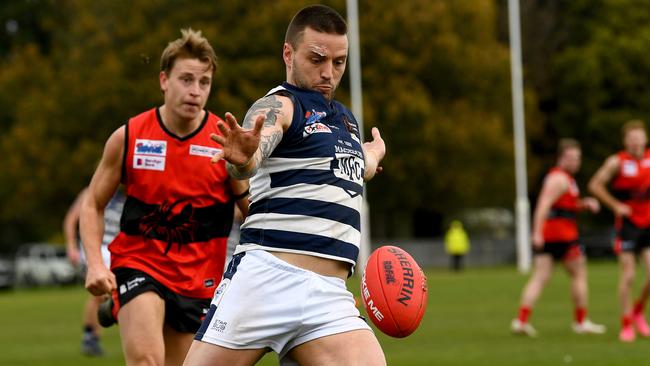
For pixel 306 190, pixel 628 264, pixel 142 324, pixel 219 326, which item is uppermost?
pixel 306 190

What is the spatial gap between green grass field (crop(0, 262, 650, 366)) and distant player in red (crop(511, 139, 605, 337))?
33cm

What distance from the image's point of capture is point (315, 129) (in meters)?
5.89

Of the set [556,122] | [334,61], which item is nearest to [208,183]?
[334,61]

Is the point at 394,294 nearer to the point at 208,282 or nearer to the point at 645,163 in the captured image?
the point at 208,282

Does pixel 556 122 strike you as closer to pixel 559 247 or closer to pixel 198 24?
pixel 198 24

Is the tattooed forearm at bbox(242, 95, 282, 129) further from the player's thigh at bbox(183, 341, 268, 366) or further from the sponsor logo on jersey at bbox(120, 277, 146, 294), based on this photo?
the sponsor logo on jersey at bbox(120, 277, 146, 294)

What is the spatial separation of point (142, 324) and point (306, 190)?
194 cm

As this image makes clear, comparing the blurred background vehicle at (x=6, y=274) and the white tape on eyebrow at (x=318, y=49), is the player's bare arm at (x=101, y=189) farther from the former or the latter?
the blurred background vehicle at (x=6, y=274)

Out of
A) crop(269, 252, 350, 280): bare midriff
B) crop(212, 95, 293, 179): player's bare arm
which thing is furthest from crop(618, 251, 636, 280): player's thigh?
crop(212, 95, 293, 179): player's bare arm

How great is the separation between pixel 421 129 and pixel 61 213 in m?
14.7

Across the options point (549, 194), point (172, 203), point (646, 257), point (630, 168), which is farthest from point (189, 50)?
point (549, 194)

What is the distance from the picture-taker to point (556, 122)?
54.4 m

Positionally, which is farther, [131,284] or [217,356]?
[131,284]

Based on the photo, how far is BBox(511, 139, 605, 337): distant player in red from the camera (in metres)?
16.3
